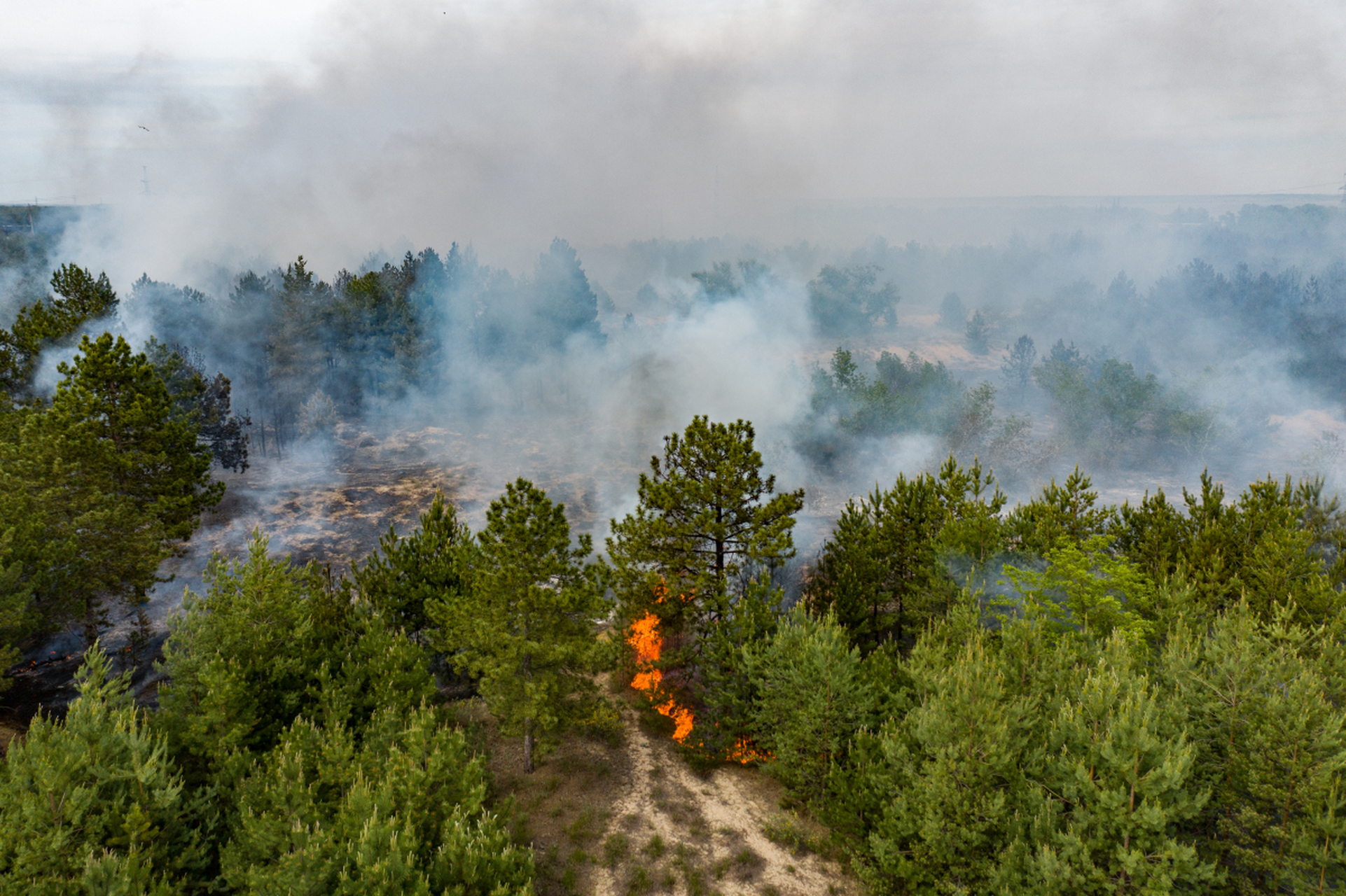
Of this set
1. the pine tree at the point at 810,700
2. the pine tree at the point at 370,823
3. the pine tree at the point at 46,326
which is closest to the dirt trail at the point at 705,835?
the pine tree at the point at 810,700

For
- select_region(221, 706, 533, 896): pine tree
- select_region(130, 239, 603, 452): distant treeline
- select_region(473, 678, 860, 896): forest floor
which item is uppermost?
select_region(130, 239, 603, 452): distant treeline

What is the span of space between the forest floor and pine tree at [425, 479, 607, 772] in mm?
2938

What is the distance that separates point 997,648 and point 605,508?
35.0 meters

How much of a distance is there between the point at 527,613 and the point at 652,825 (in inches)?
316

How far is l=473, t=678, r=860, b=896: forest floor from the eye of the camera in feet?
60.5

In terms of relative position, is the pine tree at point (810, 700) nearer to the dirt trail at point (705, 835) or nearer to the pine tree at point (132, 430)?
the dirt trail at point (705, 835)

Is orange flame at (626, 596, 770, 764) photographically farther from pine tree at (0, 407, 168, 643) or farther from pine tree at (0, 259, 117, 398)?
pine tree at (0, 259, 117, 398)

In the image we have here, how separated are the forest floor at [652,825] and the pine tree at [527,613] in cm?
294

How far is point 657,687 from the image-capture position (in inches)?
1017

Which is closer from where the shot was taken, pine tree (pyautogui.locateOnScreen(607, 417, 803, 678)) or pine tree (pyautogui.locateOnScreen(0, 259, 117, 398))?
pine tree (pyautogui.locateOnScreen(607, 417, 803, 678))

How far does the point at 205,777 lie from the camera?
17.7 metres

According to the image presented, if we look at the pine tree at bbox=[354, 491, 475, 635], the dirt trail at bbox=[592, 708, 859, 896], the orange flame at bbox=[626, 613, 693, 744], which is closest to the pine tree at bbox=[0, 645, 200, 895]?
the pine tree at bbox=[354, 491, 475, 635]

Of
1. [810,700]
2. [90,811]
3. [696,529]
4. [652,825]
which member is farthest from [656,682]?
[90,811]

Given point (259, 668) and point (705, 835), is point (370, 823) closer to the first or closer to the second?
point (259, 668)
